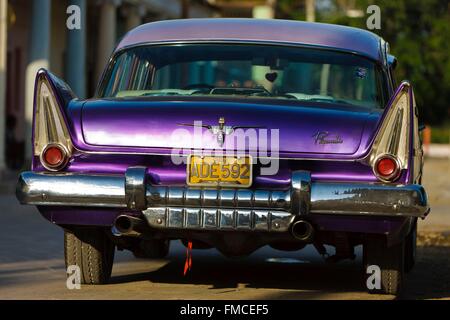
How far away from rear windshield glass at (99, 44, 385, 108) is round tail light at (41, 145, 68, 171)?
3.48ft

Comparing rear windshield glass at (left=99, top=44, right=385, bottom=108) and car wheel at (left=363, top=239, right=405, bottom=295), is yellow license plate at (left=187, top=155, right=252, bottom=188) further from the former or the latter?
rear windshield glass at (left=99, top=44, right=385, bottom=108)

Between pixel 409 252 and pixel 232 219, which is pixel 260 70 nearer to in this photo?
pixel 409 252

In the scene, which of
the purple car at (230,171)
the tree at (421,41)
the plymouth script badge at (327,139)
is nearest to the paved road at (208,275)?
the purple car at (230,171)

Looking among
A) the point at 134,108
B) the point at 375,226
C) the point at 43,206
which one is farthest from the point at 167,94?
the point at 375,226

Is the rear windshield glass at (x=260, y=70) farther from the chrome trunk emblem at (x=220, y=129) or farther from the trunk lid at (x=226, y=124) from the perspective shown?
the chrome trunk emblem at (x=220, y=129)

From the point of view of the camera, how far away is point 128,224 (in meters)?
7.14

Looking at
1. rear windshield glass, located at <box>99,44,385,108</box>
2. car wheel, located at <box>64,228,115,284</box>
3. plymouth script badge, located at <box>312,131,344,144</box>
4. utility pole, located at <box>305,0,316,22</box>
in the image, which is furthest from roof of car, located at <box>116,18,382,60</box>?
utility pole, located at <box>305,0,316,22</box>

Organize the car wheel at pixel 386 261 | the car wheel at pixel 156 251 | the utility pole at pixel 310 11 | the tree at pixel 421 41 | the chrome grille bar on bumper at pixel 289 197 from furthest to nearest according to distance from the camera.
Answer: the utility pole at pixel 310 11, the tree at pixel 421 41, the car wheel at pixel 156 251, the car wheel at pixel 386 261, the chrome grille bar on bumper at pixel 289 197

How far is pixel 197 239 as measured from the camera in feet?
24.4

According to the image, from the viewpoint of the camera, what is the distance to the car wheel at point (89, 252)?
25.4 ft

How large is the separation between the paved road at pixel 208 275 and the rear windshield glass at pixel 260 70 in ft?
4.13

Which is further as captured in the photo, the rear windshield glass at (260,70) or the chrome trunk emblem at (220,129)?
the rear windshield glass at (260,70)

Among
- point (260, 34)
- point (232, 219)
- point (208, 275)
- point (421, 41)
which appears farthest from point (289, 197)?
point (421, 41)

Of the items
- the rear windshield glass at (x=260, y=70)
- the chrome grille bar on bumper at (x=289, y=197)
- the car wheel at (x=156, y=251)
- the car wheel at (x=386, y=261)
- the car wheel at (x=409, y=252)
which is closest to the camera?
the chrome grille bar on bumper at (x=289, y=197)
